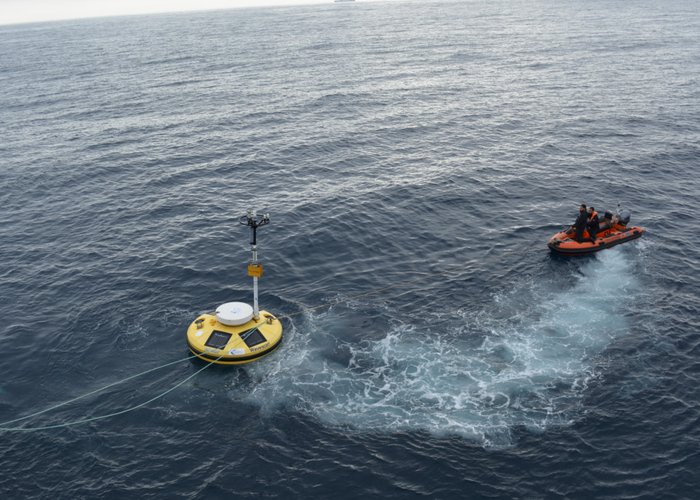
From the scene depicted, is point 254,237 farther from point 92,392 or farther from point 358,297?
point 92,392

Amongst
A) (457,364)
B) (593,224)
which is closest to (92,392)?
(457,364)

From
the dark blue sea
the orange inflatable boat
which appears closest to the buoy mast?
the dark blue sea

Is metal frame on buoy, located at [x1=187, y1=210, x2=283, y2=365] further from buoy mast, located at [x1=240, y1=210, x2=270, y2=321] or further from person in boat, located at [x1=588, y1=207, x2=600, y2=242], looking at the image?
person in boat, located at [x1=588, y1=207, x2=600, y2=242]

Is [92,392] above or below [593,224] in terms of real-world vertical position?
below

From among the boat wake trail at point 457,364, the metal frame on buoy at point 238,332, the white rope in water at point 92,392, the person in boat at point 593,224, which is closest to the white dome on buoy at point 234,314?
the metal frame on buoy at point 238,332

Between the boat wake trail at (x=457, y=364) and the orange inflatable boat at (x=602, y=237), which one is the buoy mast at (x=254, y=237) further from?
the orange inflatable boat at (x=602, y=237)
